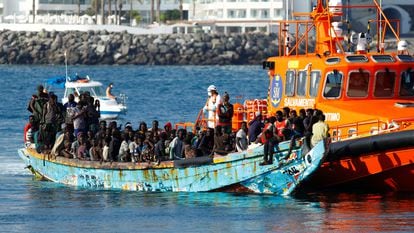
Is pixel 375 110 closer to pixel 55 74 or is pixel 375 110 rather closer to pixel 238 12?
pixel 55 74

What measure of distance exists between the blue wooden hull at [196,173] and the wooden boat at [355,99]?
0.97 m

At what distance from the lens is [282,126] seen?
29.6 meters

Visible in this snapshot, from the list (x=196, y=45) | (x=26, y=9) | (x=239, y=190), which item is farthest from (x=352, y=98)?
(x=26, y=9)

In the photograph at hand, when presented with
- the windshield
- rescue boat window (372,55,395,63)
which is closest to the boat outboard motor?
rescue boat window (372,55,395,63)

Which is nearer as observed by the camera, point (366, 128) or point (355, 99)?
point (366, 128)

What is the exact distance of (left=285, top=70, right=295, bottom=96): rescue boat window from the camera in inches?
1241

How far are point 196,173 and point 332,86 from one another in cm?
327

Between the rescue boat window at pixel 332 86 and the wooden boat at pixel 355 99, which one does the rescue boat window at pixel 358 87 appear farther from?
the rescue boat window at pixel 332 86

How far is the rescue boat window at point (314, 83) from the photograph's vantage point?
30828 mm

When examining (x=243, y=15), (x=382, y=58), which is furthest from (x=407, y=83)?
(x=243, y=15)

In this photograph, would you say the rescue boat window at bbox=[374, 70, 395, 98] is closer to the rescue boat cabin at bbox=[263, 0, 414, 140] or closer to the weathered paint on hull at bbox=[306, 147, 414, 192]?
the rescue boat cabin at bbox=[263, 0, 414, 140]

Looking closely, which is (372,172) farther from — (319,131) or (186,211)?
(186,211)

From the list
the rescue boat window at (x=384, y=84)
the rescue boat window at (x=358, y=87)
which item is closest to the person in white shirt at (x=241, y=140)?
the rescue boat window at (x=358, y=87)

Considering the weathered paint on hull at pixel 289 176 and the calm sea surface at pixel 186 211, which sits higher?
the weathered paint on hull at pixel 289 176
